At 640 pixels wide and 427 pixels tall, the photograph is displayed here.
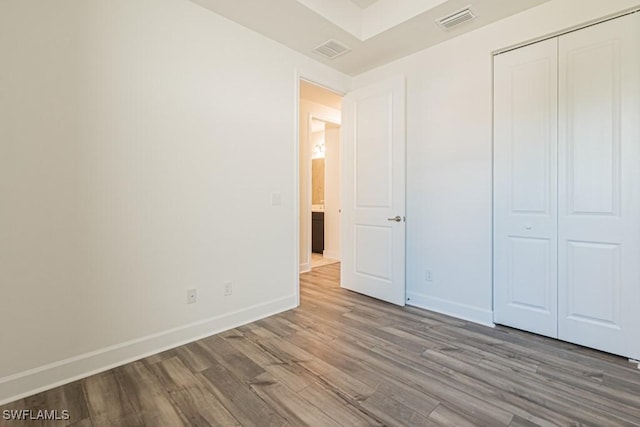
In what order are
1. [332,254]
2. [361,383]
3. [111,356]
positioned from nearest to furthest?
[361,383], [111,356], [332,254]

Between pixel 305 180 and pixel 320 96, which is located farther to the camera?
pixel 305 180

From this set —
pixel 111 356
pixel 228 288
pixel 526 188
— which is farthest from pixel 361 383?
pixel 526 188

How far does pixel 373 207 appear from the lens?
11.2 ft

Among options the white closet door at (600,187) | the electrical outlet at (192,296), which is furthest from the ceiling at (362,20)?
the electrical outlet at (192,296)

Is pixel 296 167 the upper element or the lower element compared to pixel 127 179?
upper

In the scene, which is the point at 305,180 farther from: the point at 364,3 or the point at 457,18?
the point at 457,18

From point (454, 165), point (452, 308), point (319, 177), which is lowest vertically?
point (452, 308)

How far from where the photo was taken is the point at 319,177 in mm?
A: 6613

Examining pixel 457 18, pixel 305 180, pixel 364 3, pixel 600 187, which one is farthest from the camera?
pixel 305 180

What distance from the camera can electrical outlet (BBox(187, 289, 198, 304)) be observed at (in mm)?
2377

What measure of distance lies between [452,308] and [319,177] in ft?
14.1

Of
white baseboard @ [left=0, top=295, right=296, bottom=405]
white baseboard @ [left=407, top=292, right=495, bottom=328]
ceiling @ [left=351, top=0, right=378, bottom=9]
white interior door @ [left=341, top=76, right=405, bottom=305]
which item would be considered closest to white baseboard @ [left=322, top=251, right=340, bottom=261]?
white interior door @ [left=341, top=76, right=405, bottom=305]

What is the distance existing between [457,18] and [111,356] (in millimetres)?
3728

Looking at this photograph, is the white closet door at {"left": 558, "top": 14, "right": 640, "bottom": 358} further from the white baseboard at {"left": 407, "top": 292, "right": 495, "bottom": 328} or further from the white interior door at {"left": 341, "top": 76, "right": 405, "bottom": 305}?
the white interior door at {"left": 341, "top": 76, "right": 405, "bottom": 305}
